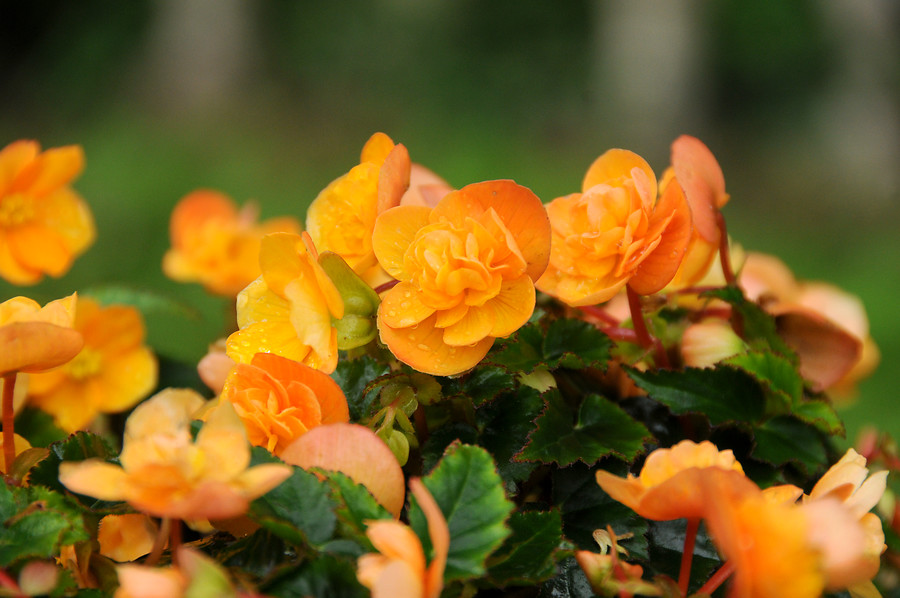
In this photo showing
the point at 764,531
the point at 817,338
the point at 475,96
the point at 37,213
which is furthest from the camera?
the point at 475,96

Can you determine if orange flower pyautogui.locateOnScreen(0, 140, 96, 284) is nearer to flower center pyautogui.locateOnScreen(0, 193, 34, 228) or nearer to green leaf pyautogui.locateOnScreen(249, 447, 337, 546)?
flower center pyautogui.locateOnScreen(0, 193, 34, 228)

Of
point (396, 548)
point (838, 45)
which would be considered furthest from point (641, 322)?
point (838, 45)

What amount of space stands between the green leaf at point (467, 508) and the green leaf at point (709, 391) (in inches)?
6.6

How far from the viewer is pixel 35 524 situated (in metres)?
0.40

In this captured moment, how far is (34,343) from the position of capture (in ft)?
1.42

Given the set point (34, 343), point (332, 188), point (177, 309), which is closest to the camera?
point (34, 343)

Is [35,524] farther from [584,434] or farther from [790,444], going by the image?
[790,444]

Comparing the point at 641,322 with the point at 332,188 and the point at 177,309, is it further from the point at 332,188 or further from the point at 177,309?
the point at 177,309

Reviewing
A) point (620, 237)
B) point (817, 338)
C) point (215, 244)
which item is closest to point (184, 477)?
point (620, 237)

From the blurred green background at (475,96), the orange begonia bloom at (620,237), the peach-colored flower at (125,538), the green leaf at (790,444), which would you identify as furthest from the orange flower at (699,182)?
the blurred green background at (475,96)

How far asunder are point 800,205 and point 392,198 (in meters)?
3.32

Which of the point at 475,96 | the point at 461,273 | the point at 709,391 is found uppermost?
the point at 461,273

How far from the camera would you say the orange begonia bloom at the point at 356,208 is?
52 centimetres

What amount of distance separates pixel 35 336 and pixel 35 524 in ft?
0.32
